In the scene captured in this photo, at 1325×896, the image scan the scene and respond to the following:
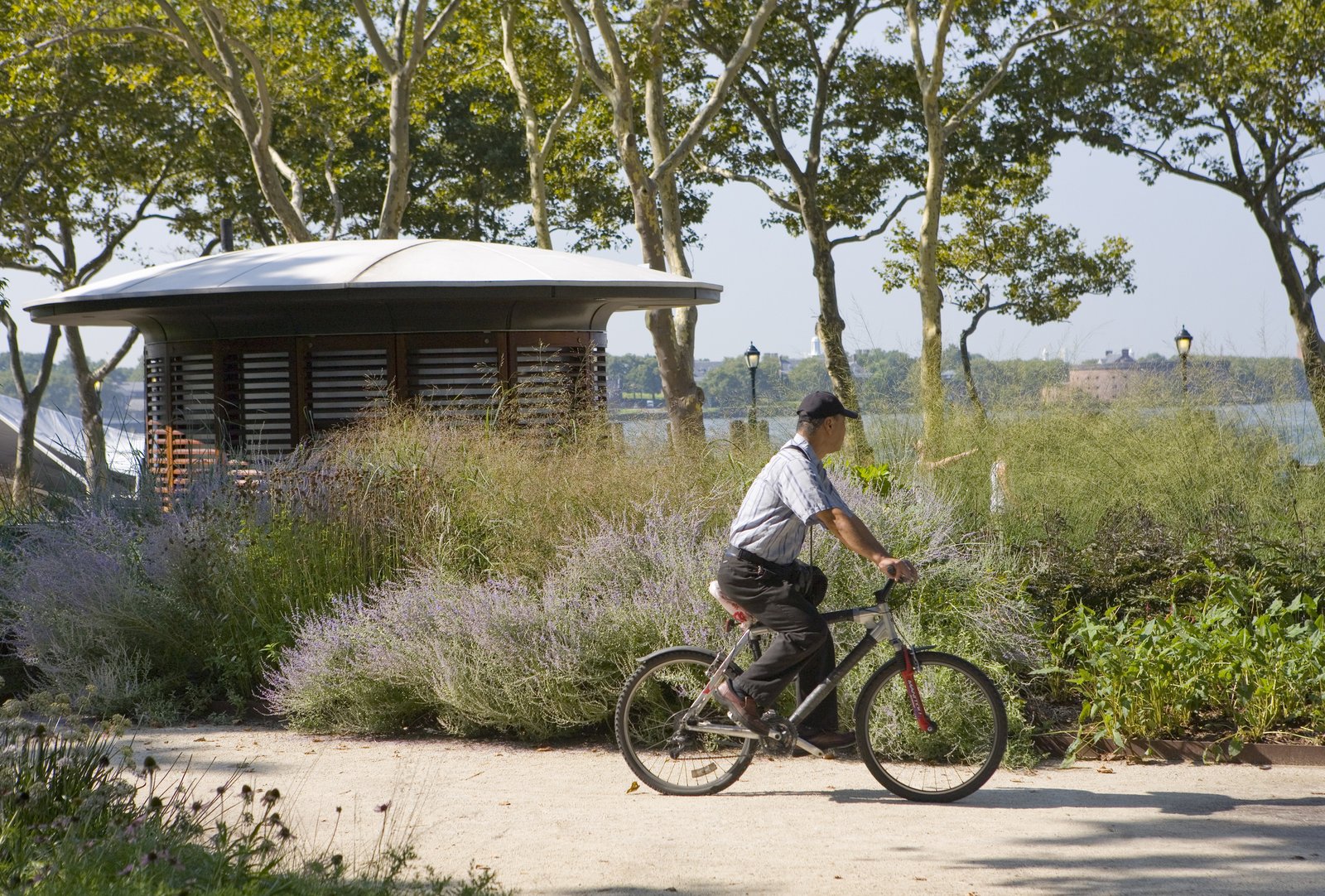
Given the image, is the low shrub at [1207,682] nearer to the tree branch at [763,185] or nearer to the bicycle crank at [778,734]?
the bicycle crank at [778,734]

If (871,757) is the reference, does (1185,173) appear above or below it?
above

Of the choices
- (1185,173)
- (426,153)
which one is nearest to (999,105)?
(1185,173)

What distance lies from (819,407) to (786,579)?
720 millimetres

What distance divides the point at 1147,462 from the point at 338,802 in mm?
7230

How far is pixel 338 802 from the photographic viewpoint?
17.6 ft

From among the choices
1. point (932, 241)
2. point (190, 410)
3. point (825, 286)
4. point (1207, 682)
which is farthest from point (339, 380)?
point (825, 286)

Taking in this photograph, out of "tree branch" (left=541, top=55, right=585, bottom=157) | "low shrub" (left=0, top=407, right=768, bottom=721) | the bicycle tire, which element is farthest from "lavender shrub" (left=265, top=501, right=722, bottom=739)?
"tree branch" (left=541, top=55, right=585, bottom=157)

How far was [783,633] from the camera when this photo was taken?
5.46 m

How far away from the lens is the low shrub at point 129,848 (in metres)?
3.50

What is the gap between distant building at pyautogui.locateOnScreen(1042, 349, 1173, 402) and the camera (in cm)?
1209

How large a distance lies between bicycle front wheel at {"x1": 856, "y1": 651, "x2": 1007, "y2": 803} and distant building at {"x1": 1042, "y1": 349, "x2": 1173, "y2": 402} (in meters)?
6.84

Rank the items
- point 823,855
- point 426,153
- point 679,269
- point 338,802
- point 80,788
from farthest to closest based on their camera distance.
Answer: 1. point 426,153
2. point 679,269
3. point 338,802
4. point 823,855
5. point 80,788

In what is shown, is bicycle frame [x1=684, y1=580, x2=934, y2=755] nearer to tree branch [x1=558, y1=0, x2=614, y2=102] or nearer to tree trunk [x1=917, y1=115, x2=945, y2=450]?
tree branch [x1=558, y1=0, x2=614, y2=102]

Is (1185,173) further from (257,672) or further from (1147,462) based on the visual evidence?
(257,672)
